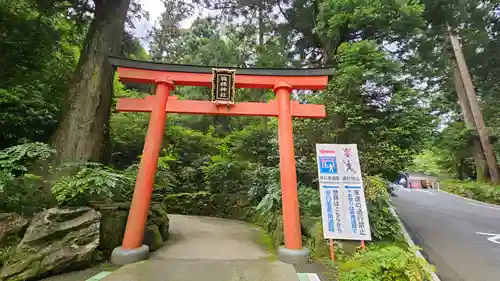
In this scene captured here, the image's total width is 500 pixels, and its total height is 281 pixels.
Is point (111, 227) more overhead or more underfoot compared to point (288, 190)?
more underfoot

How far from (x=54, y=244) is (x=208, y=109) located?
3.54 meters

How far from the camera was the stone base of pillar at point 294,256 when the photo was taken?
14.3ft

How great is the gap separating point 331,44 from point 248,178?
235 inches

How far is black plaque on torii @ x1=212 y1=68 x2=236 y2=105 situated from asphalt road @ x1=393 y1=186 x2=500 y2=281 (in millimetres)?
5232

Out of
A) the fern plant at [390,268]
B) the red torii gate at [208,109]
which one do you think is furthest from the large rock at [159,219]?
the fern plant at [390,268]

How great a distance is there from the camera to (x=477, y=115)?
13445 millimetres

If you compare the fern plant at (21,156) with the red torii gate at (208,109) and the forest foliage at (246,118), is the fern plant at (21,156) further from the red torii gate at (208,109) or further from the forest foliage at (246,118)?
the red torii gate at (208,109)

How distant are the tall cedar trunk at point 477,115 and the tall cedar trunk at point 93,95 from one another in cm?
1633

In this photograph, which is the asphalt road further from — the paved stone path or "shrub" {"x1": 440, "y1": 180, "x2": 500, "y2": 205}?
the paved stone path

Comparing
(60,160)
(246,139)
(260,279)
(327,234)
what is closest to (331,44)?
(246,139)

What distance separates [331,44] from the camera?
913cm

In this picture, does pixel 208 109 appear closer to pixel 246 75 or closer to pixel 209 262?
pixel 246 75

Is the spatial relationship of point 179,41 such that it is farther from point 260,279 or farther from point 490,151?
point 490,151

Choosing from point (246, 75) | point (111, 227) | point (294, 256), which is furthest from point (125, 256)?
point (246, 75)
